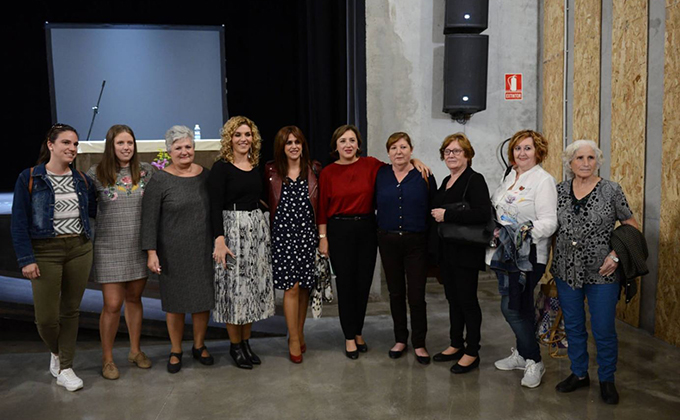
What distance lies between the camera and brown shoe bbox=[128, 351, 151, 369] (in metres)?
3.29

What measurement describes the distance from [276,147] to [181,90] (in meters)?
4.76

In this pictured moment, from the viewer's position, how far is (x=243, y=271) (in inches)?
124

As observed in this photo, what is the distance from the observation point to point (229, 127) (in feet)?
10.2

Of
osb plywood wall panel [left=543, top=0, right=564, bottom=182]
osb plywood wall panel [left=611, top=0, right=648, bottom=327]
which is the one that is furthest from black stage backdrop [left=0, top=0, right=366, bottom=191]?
osb plywood wall panel [left=611, top=0, right=648, bottom=327]

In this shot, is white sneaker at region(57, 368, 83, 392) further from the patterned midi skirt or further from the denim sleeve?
the patterned midi skirt

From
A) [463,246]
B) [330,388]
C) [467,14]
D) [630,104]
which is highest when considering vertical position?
[467,14]

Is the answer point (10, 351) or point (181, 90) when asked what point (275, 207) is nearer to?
point (10, 351)

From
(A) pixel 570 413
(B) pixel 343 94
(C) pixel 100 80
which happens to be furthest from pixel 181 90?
(A) pixel 570 413

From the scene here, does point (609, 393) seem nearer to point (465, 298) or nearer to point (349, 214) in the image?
point (465, 298)

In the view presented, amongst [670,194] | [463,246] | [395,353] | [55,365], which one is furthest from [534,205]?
[55,365]

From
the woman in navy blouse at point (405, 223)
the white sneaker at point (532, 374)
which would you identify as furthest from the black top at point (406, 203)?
the white sneaker at point (532, 374)

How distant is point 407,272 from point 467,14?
2851 millimetres

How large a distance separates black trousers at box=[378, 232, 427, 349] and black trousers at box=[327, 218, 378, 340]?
0.08m

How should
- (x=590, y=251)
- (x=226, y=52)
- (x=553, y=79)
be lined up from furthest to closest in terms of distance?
(x=226, y=52) → (x=553, y=79) → (x=590, y=251)
